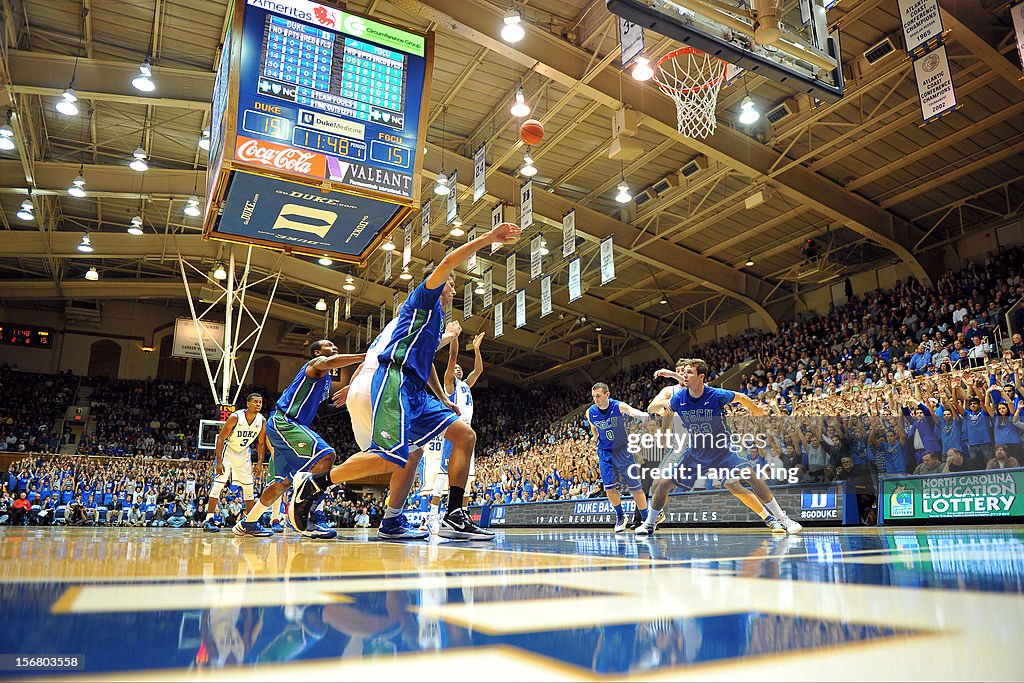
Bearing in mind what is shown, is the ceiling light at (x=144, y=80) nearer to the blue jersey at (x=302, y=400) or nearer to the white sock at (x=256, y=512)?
the blue jersey at (x=302, y=400)

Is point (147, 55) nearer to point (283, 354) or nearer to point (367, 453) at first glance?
point (367, 453)

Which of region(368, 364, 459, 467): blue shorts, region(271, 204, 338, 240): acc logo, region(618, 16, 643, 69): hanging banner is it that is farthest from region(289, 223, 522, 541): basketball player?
region(618, 16, 643, 69): hanging banner

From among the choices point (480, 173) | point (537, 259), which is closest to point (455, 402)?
point (480, 173)

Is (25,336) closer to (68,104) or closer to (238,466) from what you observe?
(68,104)

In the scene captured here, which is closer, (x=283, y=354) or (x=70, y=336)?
(x=70, y=336)

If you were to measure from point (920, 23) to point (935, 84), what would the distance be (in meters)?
0.83

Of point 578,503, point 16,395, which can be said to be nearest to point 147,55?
point 578,503

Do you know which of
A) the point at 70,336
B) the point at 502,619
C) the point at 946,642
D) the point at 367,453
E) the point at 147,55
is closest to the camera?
the point at 946,642

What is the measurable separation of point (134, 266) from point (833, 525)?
25511 millimetres

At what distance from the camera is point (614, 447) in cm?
823

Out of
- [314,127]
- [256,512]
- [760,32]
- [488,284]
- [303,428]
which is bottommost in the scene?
[256,512]

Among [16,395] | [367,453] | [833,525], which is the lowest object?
[833,525]

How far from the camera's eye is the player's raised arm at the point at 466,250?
384 centimetres

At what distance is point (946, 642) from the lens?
0.87m
